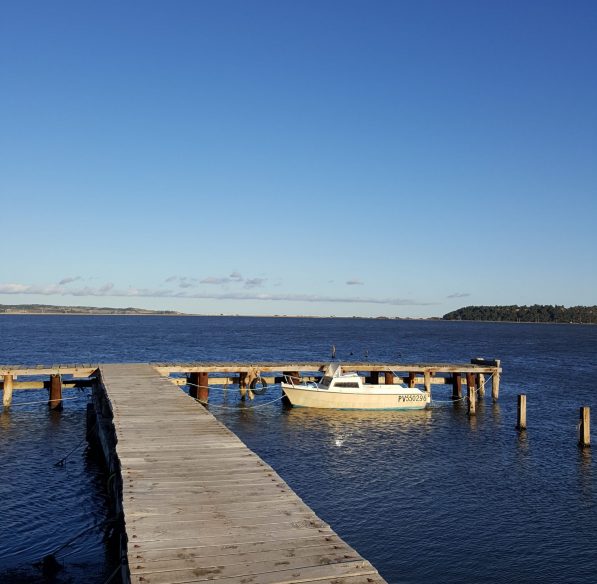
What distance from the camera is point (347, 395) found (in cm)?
3362

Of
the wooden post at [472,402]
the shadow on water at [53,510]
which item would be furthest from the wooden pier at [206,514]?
the wooden post at [472,402]

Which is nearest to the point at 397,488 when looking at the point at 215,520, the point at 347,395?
the point at 215,520

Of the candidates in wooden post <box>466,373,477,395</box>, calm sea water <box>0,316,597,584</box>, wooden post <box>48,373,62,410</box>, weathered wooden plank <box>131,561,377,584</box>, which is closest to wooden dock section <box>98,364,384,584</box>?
weathered wooden plank <box>131,561,377,584</box>

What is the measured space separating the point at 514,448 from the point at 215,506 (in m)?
20.2

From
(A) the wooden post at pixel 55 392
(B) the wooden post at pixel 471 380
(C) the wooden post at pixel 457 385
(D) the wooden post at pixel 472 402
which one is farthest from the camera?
(C) the wooden post at pixel 457 385

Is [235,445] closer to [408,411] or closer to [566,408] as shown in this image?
[408,411]

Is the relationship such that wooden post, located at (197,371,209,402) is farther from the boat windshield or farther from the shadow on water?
the shadow on water

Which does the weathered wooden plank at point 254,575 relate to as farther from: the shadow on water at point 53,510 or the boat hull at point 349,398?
the boat hull at point 349,398

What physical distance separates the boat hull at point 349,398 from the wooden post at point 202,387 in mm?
4291

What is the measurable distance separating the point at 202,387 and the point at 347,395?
7971 mm

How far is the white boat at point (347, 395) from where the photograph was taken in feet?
111

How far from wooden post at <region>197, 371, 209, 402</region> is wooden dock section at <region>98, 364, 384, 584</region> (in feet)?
59.4

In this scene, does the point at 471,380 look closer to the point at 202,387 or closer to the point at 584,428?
the point at 584,428

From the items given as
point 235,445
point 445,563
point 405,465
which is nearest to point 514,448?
point 405,465
